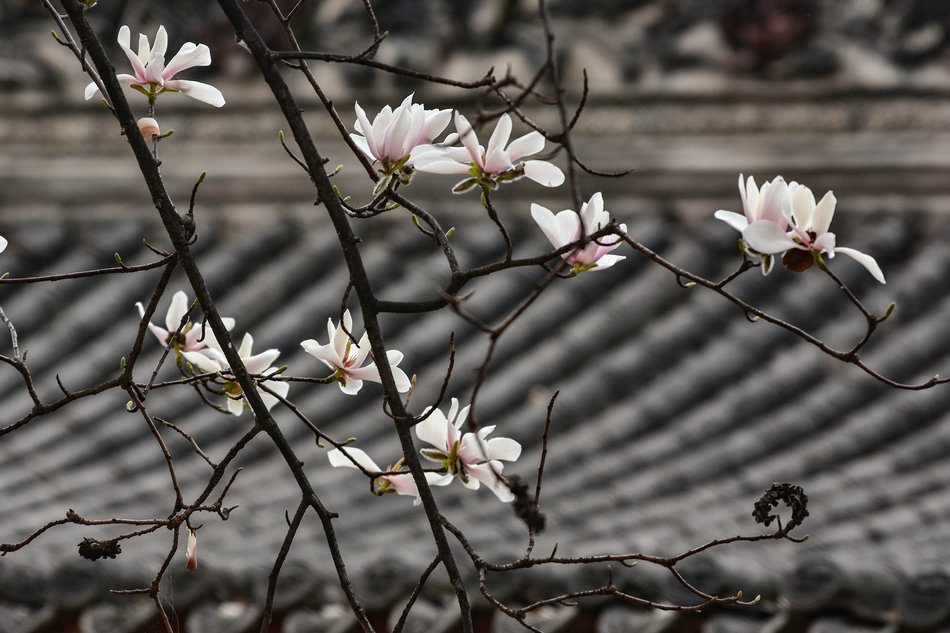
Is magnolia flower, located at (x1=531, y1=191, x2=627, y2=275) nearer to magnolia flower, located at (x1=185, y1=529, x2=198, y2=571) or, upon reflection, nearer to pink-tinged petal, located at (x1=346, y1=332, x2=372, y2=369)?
pink-tinged petal, located at (x1=346, y1=332, x2=372, y2=369)

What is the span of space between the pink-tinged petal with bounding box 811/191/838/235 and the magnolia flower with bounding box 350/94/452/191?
26cm

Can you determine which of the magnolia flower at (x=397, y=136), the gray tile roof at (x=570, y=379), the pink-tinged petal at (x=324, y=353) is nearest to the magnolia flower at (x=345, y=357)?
the pink-tinged petal at (x=324, y=353)

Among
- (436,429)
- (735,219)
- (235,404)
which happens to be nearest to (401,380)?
(436,429)

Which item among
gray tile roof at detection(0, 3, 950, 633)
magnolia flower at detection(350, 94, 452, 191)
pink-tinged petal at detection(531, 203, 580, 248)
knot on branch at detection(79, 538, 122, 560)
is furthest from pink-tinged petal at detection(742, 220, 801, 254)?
gray tile roof at detection(0, 3, 950, 633)

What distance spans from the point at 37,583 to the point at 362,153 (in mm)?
1365

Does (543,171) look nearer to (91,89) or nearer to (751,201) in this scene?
(751,201)

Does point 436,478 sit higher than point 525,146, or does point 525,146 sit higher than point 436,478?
point 525,146

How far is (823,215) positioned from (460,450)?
30cm

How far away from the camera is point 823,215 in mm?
725

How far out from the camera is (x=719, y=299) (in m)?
3.21

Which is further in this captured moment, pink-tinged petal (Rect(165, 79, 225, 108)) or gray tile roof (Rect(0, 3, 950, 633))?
gray tile roof (Rect(0, 3, 950, 633))

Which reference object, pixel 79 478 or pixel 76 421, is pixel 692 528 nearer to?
pixel 79 478

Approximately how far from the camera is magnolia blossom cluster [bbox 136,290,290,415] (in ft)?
2.78

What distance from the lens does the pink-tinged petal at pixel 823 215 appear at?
72 centimetres
